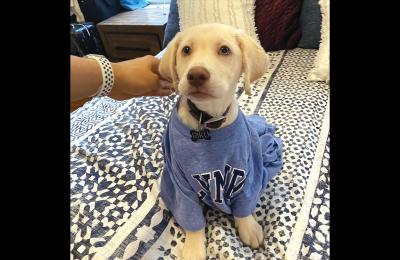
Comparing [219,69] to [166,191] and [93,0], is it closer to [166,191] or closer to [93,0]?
[166,191]

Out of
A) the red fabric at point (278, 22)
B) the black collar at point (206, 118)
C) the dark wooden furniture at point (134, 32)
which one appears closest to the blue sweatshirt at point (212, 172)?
the black collar at point (206, 118)

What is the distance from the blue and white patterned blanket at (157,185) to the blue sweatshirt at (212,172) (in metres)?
0.08

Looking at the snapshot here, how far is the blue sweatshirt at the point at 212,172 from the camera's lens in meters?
0.80

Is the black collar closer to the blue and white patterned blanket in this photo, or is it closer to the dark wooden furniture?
the blue and white patterned blanket

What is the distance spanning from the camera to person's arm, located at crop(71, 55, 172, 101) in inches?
31.3

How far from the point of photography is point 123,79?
0.93m

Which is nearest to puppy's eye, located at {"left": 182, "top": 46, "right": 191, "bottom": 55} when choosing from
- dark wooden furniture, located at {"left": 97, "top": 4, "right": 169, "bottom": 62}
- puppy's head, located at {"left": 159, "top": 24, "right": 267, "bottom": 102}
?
puppy's head, located at {"left": 159, "top": 24, "right": 267, "bottom": 102}

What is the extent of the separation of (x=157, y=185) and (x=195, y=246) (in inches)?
10.4

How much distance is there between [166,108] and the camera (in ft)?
4.59

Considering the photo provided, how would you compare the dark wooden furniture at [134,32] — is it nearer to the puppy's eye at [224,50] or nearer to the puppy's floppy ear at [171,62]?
the puppy's floppy ear at [171,62]

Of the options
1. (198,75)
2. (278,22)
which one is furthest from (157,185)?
(278,22)

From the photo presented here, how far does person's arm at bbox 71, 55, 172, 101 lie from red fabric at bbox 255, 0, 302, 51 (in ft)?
2.73

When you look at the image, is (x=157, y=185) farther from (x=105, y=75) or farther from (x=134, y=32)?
(x=134, y=32)
